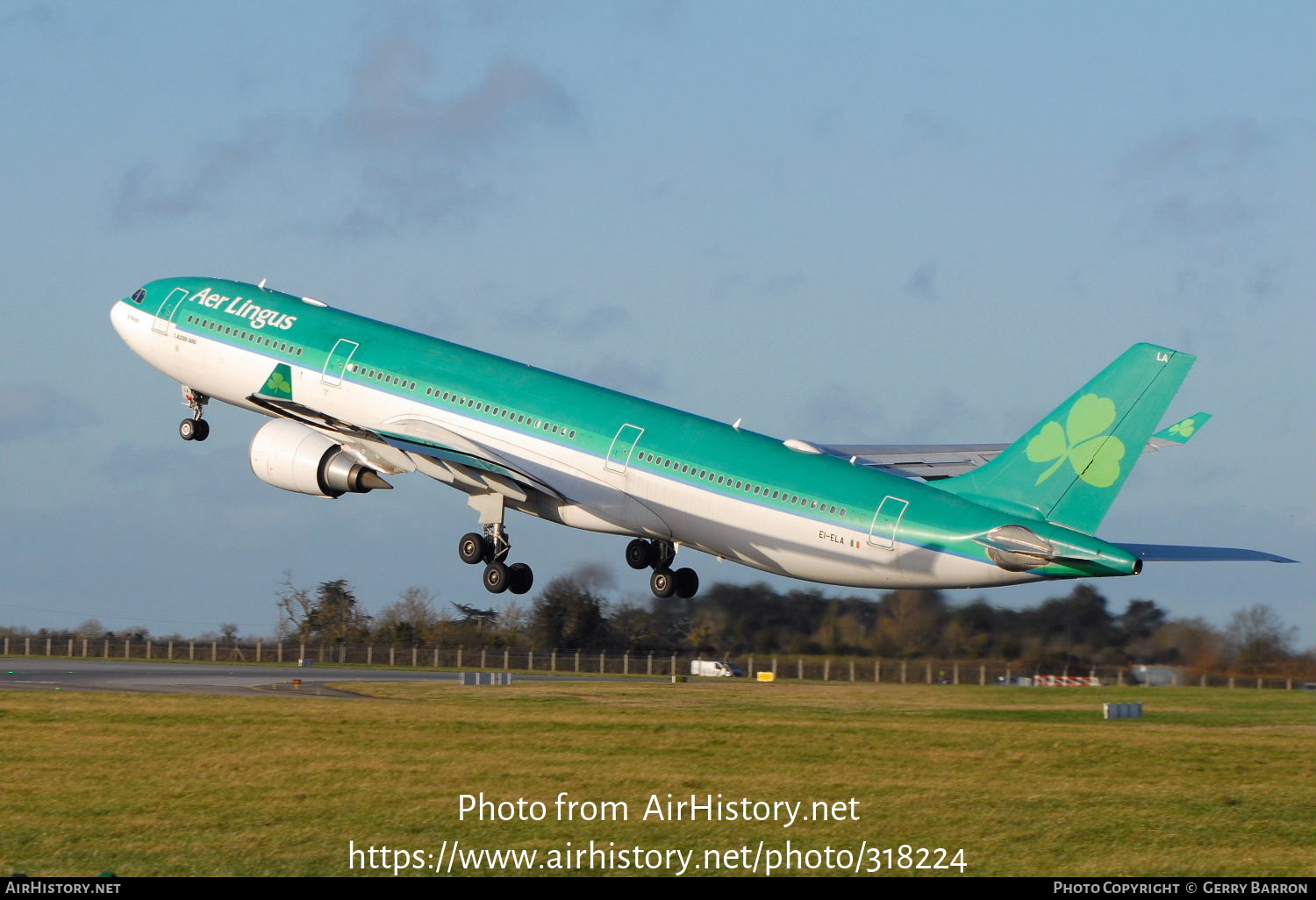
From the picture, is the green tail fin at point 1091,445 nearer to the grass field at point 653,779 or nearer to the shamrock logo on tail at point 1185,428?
the shamrock logo on tail at point 1185,428

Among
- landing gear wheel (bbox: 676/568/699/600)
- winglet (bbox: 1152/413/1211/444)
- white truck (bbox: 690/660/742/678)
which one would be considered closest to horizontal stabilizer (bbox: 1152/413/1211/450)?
winglet (bbox: 1152/413/1211/444)

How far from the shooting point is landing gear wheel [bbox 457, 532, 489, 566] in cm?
3984

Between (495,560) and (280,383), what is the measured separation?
24.3 ft

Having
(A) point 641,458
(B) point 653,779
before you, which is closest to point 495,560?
(A) point 641,458

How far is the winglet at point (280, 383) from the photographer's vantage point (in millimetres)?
41188

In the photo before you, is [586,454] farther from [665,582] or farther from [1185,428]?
[1185,428]

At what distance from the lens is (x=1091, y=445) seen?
104 ft

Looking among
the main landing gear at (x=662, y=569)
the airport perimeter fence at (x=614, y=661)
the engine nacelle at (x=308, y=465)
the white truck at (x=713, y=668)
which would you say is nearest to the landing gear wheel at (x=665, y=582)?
the main landing gear at (x=662, y=569)

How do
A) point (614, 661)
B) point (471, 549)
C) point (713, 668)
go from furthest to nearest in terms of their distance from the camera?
point (614, 661)
point (713, 668)
point (471, 549)

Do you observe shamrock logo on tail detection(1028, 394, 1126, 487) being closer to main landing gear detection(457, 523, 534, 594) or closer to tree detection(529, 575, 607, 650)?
main landing gear detection(457, 523, 534, 594)

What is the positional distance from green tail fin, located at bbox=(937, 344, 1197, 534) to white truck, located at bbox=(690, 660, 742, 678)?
95.6ft

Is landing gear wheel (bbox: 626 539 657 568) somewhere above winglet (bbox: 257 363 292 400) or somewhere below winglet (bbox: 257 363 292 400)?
below
